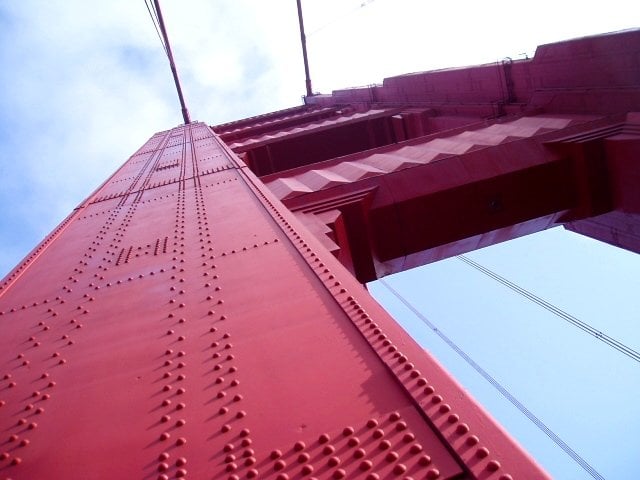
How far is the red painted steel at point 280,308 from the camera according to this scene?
1965 millimetres

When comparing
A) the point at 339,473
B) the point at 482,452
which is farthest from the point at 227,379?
the point at 482,452

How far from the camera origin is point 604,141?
6.71m

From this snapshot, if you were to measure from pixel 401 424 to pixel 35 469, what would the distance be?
150 cm

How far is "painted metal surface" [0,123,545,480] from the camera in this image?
6.17 feet

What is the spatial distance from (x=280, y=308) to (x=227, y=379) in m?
0.66

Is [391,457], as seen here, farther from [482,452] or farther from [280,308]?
[280,308]

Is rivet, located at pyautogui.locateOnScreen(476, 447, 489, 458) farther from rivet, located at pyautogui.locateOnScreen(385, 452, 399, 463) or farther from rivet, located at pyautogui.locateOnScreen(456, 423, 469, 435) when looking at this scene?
rivet, located at pyautogui.locateOnScreen(385, 452, 399, 463)

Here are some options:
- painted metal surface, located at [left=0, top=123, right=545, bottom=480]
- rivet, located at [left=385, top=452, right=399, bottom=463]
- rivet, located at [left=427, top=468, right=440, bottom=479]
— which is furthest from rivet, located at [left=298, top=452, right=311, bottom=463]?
rivet, located at [left=427, top=468, right=440, bottom=479]

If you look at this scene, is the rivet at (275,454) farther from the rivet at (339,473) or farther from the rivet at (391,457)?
the rivet at (391,457)

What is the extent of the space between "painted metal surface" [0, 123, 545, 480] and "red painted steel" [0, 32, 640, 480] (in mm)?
10

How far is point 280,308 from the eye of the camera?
3010 mm

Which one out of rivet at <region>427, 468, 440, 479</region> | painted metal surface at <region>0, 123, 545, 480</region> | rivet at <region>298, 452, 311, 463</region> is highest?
painted metal surface at <region>0, 123, 545, 480</region>

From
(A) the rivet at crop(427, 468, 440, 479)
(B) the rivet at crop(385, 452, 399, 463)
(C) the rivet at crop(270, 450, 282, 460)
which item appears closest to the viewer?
(A) the rivet at crop(427, 468, 440, 479)

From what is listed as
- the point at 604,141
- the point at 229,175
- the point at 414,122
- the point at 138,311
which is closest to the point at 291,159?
the point at 414,122
